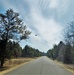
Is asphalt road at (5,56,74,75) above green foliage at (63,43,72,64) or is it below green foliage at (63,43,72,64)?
below

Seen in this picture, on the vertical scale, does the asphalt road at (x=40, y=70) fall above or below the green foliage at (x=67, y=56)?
below

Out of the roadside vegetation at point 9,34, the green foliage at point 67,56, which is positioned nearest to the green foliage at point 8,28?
the roadside vegetation at point 9,34

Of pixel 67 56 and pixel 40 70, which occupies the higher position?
pixel 67 56

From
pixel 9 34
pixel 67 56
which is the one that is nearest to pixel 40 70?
pixel 9 34

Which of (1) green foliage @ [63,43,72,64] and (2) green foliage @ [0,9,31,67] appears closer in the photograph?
(2) green foliage @ [0,9,31,67]

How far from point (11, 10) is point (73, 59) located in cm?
3011

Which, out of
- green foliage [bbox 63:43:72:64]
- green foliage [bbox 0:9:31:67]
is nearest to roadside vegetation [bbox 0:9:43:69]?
green foliage [bbox 0:9:31:67]

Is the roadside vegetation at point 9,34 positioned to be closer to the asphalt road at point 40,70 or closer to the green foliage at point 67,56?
the asphalt road at point 40,70

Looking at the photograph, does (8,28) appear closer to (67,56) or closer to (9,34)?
(9,34)

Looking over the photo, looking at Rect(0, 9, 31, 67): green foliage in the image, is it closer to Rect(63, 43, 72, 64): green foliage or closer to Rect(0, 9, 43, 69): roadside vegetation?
Rect(0, 9, 43, 69): roadside vegetation

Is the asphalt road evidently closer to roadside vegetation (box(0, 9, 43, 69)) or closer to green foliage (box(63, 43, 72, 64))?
roadside vegetation (box(0, 9, 43, 69))

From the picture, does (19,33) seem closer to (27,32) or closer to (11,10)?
(27,32)

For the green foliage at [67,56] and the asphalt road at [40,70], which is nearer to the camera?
the asphalt road at [40,70]

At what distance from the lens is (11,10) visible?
138 ft
